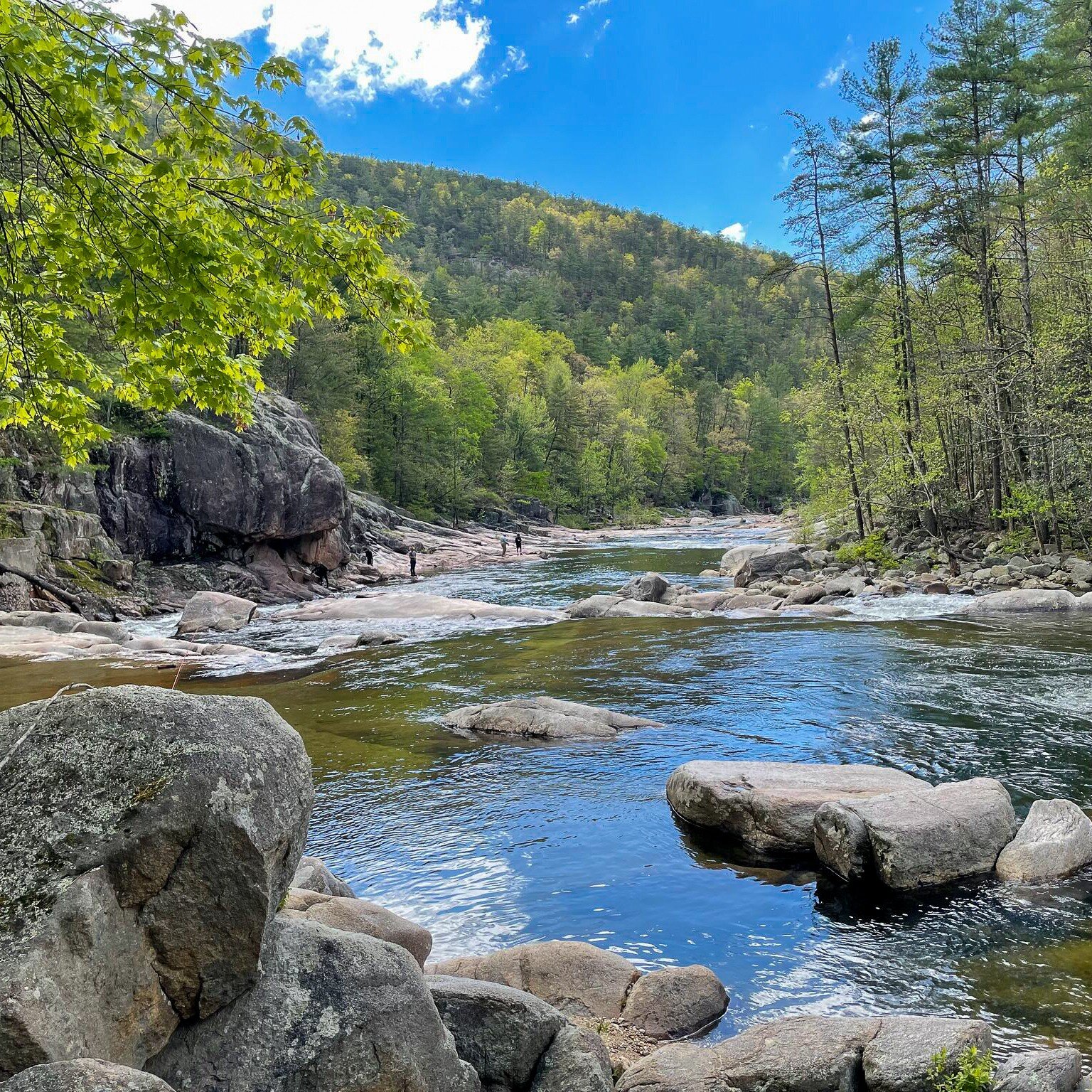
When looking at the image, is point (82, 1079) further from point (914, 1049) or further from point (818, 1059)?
point (914, 1049)

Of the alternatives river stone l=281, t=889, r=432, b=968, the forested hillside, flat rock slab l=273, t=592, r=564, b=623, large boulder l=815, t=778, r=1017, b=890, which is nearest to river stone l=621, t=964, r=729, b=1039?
river stone l=281, t=889, r=432, b=968

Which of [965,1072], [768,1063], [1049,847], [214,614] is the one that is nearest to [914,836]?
[1049,847]

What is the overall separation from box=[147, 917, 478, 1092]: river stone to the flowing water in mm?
2621

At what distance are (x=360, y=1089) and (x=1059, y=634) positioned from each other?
709 inches

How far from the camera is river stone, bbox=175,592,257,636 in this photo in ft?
77.8

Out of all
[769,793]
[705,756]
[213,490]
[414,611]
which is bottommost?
[705,756]

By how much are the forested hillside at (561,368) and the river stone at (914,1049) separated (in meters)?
5.77

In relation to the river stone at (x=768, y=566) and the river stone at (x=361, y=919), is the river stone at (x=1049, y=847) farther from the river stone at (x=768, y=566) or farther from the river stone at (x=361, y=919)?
the river stone at (x=768, y=566)

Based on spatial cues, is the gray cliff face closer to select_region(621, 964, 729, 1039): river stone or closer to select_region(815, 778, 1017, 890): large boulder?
select_region(815, 778, 1017, 890): large boulder

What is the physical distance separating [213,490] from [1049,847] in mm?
31663

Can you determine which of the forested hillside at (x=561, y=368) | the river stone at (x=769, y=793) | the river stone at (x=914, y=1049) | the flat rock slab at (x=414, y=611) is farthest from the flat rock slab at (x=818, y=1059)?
the flat rock slab at (x=414, y=611)

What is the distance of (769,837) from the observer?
7555 millimetres

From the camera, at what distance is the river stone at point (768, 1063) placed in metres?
4.13

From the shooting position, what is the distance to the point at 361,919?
520cm
